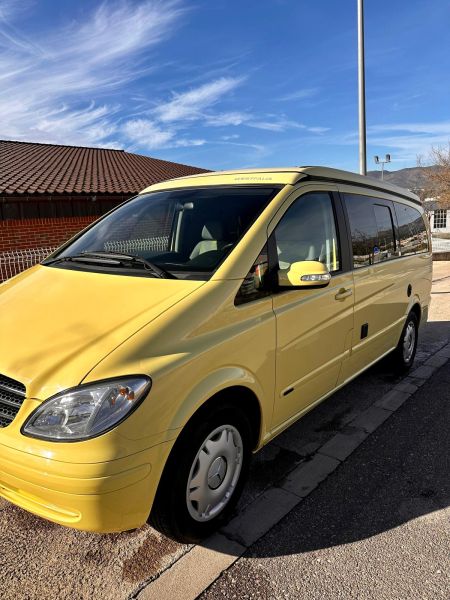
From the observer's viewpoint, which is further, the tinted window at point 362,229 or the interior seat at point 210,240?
the tinted window at point 362,229

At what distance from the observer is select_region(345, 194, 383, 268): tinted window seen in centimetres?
353

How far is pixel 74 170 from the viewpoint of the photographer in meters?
17.9

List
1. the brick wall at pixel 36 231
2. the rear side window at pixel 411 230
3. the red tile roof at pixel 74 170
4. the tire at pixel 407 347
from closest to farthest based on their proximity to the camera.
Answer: the rear side window at pixel 411 230
the tire at pixel 407 347
the brick wall at pixel 36 231
the red tile roof at pixel 74 170

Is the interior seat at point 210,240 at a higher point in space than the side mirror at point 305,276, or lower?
higher

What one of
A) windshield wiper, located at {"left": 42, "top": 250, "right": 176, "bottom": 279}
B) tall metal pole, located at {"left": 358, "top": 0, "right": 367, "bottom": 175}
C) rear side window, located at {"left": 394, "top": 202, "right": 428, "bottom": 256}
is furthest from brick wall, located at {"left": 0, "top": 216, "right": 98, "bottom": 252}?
rear side window, located at {"left": 394, "top": 202, "right": 428, "bottom": 256}

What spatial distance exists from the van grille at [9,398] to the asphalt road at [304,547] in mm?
830

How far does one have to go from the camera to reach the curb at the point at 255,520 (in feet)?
6.98

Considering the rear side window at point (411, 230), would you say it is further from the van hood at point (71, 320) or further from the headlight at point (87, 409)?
the headlight at point (87, 409)

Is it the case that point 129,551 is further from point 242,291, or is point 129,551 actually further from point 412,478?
point 412,478

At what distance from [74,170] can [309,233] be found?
55.2 feet

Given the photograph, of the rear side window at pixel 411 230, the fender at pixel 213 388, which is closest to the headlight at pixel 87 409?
the fender at pixel 213 388

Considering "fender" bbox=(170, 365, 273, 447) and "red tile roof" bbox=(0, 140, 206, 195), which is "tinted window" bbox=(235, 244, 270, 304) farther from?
"red tile roof" bbox=(0, 140, 206, 195)

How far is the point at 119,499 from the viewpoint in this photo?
188cm

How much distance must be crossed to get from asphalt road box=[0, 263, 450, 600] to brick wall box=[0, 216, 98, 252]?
40.0 feet
